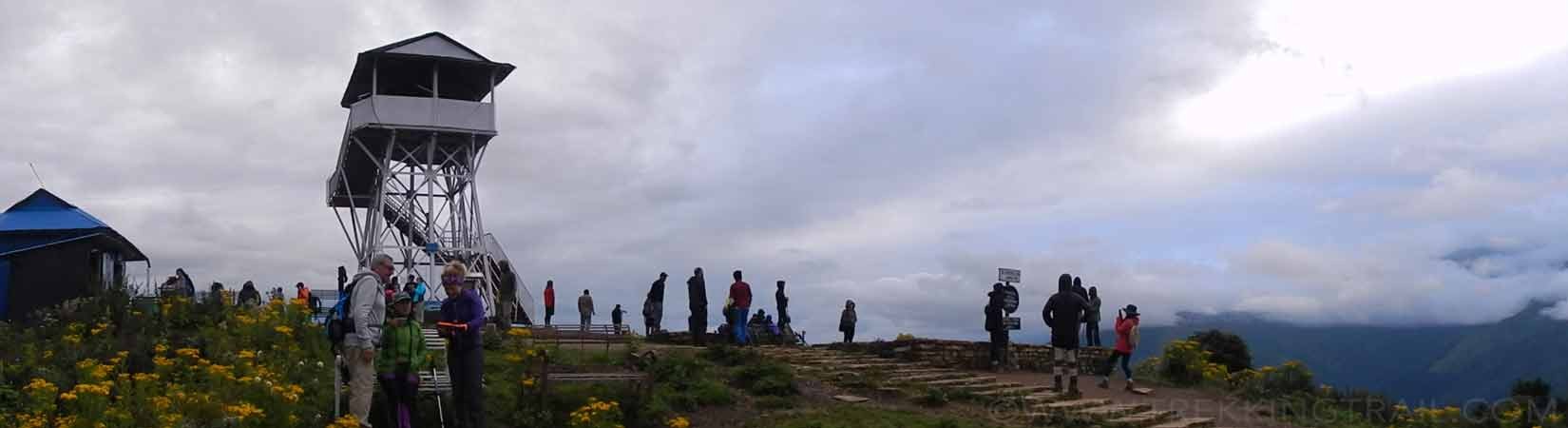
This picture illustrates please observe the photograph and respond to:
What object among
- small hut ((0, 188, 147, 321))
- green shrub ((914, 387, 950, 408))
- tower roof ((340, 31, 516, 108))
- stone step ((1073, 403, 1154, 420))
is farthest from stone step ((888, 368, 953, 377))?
tower roof ((340, 31, 516, 108))

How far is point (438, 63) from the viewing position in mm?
37375

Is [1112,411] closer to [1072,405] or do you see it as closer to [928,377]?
[1072,405]

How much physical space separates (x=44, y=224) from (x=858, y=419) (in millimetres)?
17103

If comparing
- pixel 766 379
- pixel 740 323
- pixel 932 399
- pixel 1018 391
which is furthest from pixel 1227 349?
pixel 766 379

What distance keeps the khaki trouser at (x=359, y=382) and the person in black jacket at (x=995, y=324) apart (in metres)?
13.3

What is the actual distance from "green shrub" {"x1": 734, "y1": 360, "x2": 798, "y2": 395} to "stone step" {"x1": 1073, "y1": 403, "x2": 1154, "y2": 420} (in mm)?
3651

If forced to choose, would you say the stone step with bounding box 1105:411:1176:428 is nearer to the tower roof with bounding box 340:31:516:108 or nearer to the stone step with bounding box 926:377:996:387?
the stone step with bounding box 926:377:996:387

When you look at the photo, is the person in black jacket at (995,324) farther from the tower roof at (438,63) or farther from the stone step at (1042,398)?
the tower roof at (438,63)

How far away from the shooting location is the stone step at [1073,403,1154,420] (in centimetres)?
1602

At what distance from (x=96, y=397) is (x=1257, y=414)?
48.8 ft

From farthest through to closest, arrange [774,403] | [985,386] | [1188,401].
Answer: [1188,401]
[985,386]
[774,403]

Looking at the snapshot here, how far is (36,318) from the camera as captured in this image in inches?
792

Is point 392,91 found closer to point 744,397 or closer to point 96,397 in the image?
point 744,397

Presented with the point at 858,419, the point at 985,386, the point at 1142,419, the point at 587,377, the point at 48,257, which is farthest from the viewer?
the point at 48,257
